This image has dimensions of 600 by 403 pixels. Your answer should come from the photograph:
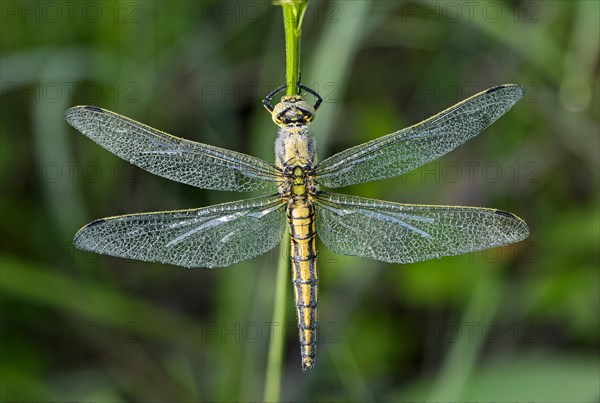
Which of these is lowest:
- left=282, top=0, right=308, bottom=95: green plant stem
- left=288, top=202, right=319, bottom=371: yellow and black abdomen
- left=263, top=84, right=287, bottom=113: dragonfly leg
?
left=288, top=202, right=319, bottom=371: yellow and black abdomen

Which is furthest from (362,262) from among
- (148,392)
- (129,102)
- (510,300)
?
(129,102)

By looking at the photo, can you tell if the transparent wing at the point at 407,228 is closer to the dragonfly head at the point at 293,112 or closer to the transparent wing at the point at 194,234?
the transparent wing at the point at 194,234

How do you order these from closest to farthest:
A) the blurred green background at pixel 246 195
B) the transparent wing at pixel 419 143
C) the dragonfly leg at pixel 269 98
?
the dragonfly leg at pixel 269 98, the transparent wing at pixel 419 143, the blurred green background at pixel 246 195

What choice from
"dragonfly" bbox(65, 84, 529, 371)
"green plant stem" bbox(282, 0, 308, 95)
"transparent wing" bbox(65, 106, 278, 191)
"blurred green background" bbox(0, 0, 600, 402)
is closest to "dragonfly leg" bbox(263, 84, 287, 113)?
"dragonfly" bbox(65, 84, 529, 371)

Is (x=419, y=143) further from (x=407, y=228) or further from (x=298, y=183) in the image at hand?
(x=298, y=183)

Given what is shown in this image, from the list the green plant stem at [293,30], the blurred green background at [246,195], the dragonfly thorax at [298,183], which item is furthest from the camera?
the blurred green background at [246,195]

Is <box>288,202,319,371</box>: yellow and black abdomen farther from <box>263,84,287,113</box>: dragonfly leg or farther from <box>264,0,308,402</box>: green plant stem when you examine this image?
<box>263,84,287,113</box>: dragonfly leg

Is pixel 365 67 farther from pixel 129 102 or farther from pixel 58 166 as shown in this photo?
pixel 58 166

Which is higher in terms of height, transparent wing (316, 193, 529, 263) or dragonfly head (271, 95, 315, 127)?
dragonfly head (271, 95, 315, 127)

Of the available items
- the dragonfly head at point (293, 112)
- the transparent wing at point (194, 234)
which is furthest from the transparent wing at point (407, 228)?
the dragonfly head at point (293, 112)
